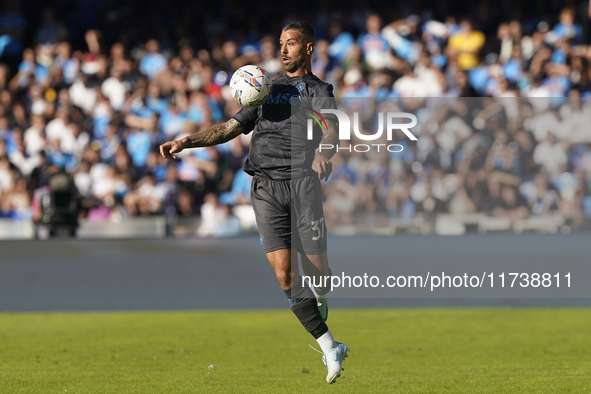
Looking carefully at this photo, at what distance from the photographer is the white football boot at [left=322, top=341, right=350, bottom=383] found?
5.04 m

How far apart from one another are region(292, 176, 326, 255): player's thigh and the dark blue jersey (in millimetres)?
85

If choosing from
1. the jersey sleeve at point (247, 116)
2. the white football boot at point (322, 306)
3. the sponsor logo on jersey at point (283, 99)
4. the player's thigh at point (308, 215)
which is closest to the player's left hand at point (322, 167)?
the player's thigh at point (308, 215)

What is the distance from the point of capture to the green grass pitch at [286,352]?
5.37 metres

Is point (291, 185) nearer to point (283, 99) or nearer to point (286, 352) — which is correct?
point (283, 99)

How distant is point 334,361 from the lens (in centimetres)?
509

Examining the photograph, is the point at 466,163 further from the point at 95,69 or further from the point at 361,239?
the point at 95,69

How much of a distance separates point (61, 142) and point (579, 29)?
9837mm

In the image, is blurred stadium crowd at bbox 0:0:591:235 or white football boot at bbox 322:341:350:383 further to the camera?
blurred stadium crowd at bbox 0:0:591:235

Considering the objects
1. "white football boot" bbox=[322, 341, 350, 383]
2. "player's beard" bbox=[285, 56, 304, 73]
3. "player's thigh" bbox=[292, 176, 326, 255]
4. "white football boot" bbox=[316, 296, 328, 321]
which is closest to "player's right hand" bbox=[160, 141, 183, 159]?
"player's thigh" bbox=[292, 176, 326, 255]

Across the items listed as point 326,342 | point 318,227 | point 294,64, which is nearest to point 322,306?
point 326,342

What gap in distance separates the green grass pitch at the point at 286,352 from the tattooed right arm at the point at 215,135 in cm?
171

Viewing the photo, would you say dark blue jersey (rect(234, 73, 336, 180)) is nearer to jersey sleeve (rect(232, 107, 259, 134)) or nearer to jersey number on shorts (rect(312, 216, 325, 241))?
jersey sleeve (rect(232, 107, 259, 134))

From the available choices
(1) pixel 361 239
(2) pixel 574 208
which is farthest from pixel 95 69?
(2) pixel 574 208

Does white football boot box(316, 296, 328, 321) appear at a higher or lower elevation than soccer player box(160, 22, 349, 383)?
lower
